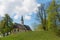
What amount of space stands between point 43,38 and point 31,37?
270 centimetres

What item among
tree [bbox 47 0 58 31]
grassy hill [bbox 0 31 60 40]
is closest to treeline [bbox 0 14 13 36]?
tree [bbox 47 0 58 31]

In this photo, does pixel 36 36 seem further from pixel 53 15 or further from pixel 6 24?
pixel 6 24

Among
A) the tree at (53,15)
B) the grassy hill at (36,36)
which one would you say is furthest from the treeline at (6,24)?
the grassy hill at (36,36)

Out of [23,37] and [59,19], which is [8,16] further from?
[23,37]

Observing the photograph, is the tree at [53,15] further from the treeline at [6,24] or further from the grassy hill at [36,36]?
the treeline at [6,24]

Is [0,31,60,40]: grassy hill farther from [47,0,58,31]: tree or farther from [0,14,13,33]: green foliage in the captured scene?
[0,14,13,33]: green foliage

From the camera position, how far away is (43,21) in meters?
56.2

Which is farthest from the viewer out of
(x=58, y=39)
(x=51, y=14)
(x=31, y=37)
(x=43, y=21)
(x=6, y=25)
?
(x=6, y=25)

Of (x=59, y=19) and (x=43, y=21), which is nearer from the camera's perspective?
(x=59, y=19)

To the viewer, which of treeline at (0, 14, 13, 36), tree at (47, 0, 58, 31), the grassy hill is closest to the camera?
the grassy hill

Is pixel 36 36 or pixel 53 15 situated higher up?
pixel 53 15

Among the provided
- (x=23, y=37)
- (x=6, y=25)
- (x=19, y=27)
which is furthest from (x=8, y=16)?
(x=23, y=37)

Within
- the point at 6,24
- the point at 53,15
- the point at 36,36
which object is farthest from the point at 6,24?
the point at 36,36

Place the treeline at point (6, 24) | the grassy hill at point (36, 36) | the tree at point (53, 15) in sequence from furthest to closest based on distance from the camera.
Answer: the treeline at point (6, 24) → the tree at point (53, 15) → the grassy hill at point (36, 36)
